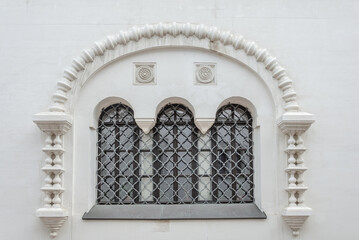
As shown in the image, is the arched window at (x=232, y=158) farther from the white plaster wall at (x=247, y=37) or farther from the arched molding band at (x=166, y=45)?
the arched molding band at (x=166, y=45)

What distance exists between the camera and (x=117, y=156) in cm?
792

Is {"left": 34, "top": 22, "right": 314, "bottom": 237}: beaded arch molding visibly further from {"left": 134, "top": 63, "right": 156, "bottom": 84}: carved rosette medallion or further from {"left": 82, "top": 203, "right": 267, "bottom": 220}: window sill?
{"left": 82, "top": 203, "right": 267, "bottom": 220}: window sill

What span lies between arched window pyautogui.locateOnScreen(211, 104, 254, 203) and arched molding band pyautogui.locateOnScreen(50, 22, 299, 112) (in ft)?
2.48

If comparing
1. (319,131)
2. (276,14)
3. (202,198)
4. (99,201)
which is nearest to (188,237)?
(202,198)

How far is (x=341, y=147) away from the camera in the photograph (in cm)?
771

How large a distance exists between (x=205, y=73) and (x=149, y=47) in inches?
34.6

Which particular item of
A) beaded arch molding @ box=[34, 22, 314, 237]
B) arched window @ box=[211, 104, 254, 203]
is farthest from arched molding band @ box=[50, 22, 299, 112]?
arched window @ box=[211, 104, 254, 203]

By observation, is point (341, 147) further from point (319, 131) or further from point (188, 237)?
point (188, 237)

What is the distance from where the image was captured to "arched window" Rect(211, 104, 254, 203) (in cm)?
785

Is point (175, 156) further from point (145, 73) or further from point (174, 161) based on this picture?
point (145, 73)

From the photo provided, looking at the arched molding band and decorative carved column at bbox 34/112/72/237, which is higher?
the arched molding band

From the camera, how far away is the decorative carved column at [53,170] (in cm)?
732

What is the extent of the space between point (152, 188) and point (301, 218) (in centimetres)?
210

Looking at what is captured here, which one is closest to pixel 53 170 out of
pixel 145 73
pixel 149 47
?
pixel 145 73
